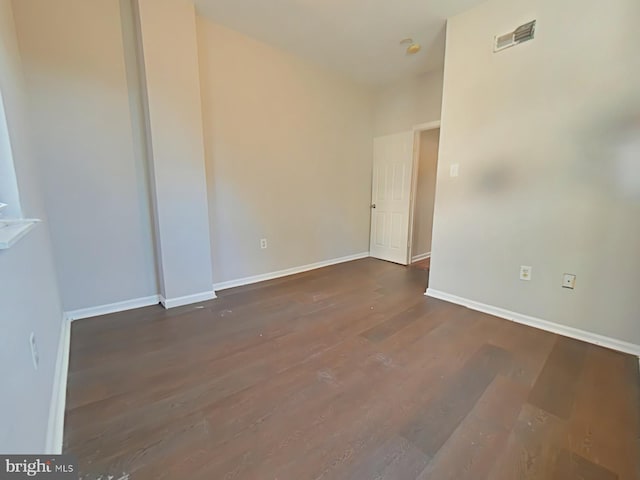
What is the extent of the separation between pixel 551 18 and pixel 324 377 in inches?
118

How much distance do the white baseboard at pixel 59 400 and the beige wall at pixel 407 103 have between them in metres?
4.35

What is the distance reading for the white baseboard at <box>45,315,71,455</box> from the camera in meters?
Answer: 1.15

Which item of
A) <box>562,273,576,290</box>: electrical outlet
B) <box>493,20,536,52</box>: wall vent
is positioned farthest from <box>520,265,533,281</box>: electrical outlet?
<box>493,20,536,52</box>: wall vent

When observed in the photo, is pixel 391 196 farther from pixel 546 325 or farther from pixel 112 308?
pixel 112 308

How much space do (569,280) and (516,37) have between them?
6.40 ft

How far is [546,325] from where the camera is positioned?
2.24 m

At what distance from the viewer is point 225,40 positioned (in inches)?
111

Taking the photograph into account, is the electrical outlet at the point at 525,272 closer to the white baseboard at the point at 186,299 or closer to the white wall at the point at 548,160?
the white wall at the point at 548,160

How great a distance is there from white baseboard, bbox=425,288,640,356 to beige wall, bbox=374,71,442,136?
238cm

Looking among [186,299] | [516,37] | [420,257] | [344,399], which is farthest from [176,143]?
[420,257]

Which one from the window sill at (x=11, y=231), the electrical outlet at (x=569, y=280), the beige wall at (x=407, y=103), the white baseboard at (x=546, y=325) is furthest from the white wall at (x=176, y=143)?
the electrical outlet at (x=569, y=280)

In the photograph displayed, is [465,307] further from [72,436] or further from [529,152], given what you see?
[72,436]

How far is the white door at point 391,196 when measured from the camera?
4.08 m

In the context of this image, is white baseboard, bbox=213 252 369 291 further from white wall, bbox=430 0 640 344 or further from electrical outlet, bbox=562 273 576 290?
electrical outlet, bbox=562 273 576 290
